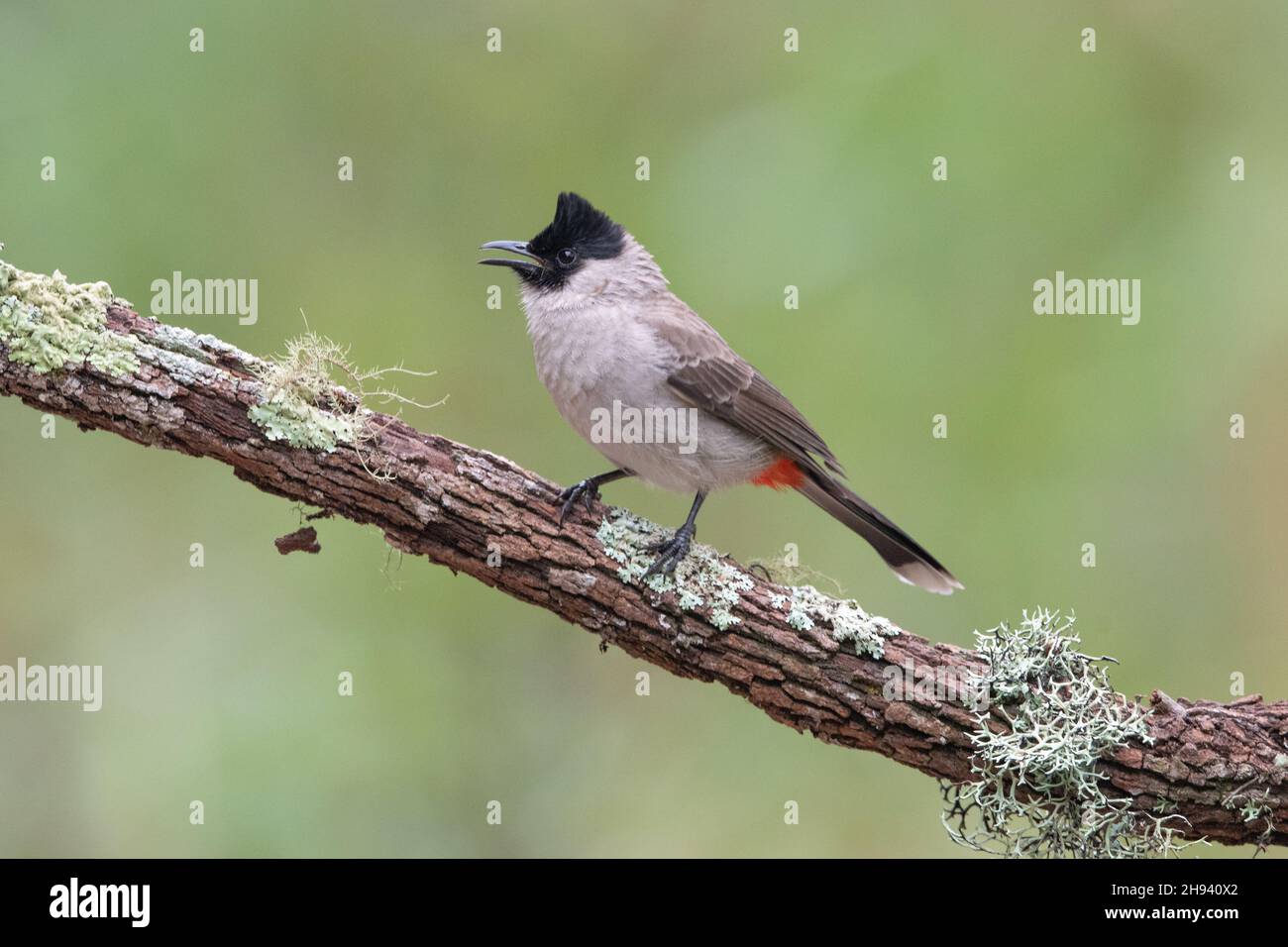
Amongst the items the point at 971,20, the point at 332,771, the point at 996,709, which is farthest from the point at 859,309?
the point at 332,771

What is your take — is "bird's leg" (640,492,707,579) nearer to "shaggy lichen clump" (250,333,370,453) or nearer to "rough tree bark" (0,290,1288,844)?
"rough tree bark" (0,290,1288,844)

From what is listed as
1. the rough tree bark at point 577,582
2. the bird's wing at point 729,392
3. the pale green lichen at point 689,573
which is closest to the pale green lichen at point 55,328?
the rough tree bark at point 577,582

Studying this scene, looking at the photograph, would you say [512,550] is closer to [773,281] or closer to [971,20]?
[773,281]

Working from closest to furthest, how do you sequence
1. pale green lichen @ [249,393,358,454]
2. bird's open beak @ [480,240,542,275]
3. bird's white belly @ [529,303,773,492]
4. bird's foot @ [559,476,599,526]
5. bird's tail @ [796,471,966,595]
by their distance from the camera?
pale green lichen @ [249,393,358,454], bird's foot @ [559,476,599,526], bird's white belly @ [529,303,773,492], bird's tail @ [796,471,966,595], bird's open beak @ [480,240,542,275]

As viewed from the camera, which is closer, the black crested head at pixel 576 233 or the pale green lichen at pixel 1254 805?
the pale green lichen at pixel 1254 805

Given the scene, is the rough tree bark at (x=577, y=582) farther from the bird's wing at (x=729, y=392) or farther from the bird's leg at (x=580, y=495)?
the bird's wing at (x=729, y=392)

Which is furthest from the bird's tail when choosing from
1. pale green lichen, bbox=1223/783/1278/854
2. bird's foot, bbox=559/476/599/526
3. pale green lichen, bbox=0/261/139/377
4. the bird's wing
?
pale green lichen, bbox=0/261/139/377

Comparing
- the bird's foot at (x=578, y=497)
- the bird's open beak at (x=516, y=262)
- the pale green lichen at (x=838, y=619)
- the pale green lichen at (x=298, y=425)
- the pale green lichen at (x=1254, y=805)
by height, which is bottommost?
the pale green lichen at (x=1254, y=805)

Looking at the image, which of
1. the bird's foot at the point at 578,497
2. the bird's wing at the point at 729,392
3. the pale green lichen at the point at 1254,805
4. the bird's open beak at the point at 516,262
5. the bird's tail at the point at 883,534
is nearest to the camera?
the pale green lichen at the point at 1254,805
